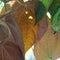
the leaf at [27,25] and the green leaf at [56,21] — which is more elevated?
the green leaf at [56,21]

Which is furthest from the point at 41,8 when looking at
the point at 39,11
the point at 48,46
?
the point at 48,46

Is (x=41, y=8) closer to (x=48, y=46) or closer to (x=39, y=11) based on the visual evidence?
(x=39, y=11)

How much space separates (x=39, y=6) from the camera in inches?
28.9

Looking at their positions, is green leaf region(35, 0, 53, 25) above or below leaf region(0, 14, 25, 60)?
above

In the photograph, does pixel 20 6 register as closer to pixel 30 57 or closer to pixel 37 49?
pixel 37 49

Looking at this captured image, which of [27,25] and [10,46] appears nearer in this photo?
[10,46]

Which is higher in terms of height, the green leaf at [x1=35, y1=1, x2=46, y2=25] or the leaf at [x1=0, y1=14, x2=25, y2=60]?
the green leaf at [x1=35, y1=1, x2=46, y2=25]

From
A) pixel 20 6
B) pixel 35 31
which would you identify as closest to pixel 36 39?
pixel 35 31

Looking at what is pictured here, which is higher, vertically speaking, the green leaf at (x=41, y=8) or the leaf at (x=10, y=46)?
the green leaf at (x=41, y=8)

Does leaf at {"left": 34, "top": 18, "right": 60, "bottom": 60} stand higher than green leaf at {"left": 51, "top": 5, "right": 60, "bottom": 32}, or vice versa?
green leaf at {"left": 51, "top": 5, "right": 60, "bottom": 32}

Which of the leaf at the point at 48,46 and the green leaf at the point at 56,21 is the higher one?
the green leaf at the point at 56,21

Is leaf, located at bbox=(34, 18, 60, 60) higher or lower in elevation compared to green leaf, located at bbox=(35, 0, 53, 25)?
lower

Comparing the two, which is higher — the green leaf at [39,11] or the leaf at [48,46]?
the green leaf at [39,11]

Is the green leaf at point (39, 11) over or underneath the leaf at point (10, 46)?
over
